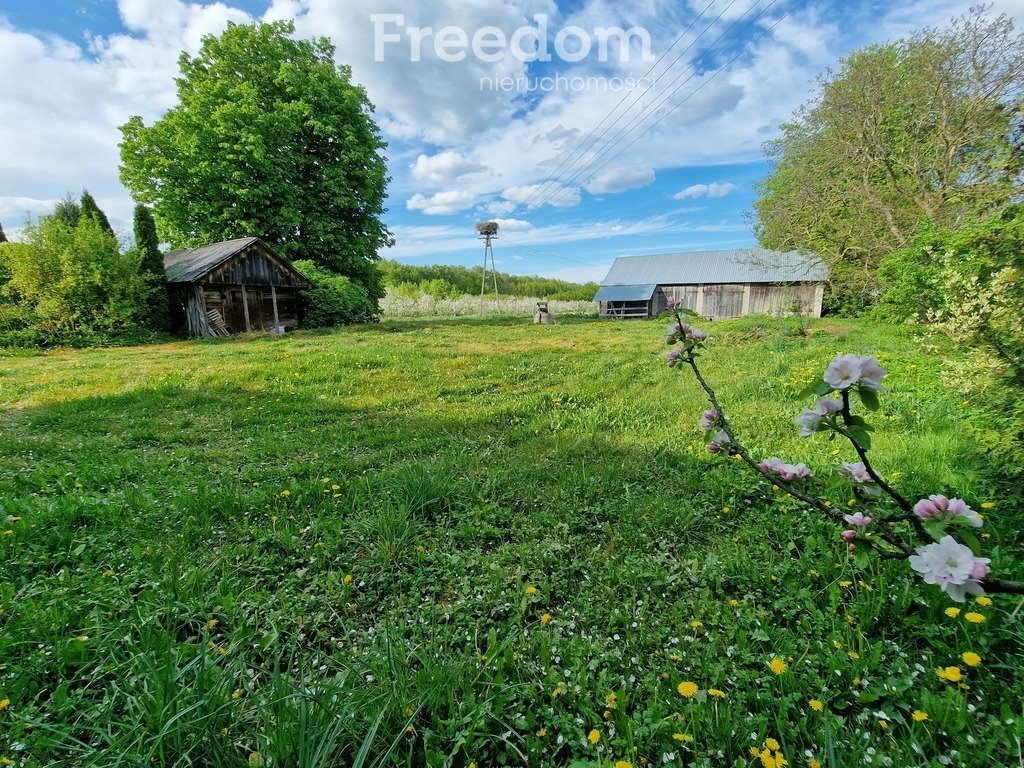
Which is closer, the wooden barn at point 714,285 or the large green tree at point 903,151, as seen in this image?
the large green tree at point 903,151

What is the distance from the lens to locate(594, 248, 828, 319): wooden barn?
956 inches

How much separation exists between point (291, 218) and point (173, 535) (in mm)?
21019

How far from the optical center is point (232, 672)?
5.32 feet

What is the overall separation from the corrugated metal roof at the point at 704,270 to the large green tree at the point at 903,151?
7.43 meters

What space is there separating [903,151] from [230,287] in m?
25.5

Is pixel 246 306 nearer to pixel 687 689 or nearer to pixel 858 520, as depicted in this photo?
pixel 687 689

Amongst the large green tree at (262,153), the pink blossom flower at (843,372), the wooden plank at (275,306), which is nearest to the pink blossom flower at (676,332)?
the pink blossom flower at (843,372)

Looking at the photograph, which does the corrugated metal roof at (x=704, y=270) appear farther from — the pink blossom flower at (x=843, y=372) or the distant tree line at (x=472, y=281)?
the pink blossom flower at (x=843, y=372)

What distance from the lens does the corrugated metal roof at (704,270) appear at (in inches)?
984

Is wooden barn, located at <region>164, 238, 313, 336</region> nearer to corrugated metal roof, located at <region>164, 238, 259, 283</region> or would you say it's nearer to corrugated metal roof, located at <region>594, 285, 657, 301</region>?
corrugated metal roof, located at <region>164, 238, 259, 283</region>

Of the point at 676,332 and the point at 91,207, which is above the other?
the point at 91,207

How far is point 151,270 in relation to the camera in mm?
17547

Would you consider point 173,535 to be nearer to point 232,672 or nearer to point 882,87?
point 232,672

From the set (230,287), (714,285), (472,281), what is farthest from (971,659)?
(472,281)
